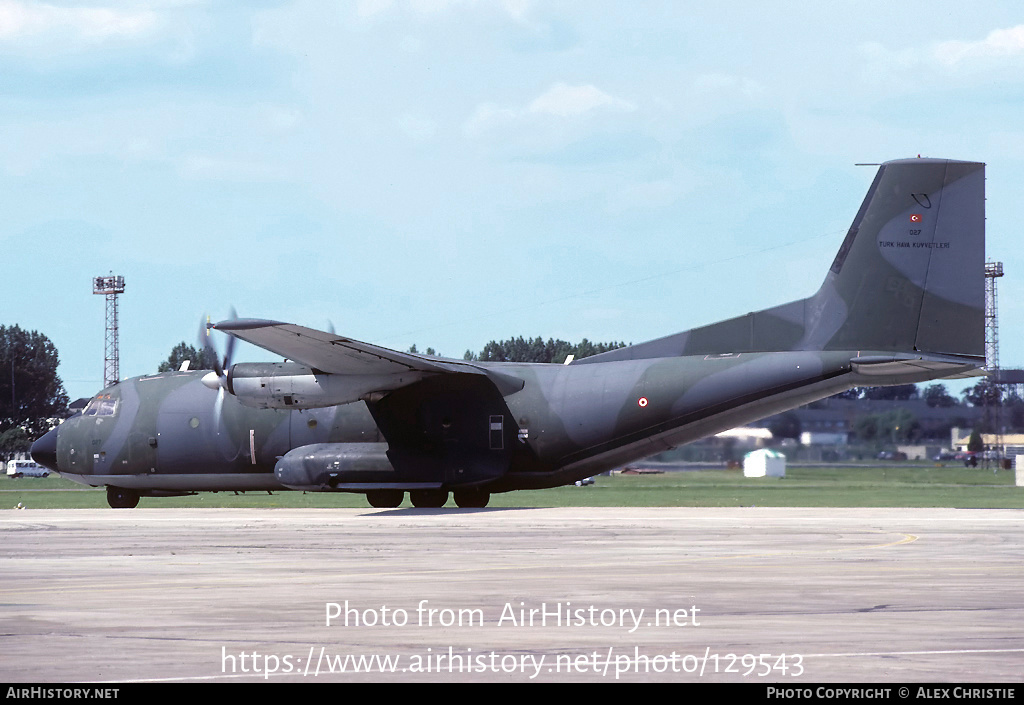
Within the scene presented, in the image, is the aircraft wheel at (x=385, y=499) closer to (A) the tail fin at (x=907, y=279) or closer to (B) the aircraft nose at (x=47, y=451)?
(B) the aircraft nose at (x=47, y=451)

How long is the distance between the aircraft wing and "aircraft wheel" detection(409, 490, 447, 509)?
376cm

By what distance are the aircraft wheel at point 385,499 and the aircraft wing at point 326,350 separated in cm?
472

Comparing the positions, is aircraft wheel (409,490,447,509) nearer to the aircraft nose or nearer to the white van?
the aircraft nose

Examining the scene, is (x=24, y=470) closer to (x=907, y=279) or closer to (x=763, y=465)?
(x=763, y=465)

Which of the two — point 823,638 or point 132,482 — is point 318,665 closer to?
point 823,638

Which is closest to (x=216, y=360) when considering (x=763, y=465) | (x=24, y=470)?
(x=763, y=465)

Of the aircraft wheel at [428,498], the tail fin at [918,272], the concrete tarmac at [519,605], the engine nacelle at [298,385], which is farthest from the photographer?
the aircraft wheel at [428,498]

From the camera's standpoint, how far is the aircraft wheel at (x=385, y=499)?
120 feet

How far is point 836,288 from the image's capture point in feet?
107

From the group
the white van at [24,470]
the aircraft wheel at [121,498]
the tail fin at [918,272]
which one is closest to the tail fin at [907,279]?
the tail fin at [918,272]

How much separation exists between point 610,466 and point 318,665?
2545 centimetres

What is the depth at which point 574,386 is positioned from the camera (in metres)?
33.9

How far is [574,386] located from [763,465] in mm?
34167

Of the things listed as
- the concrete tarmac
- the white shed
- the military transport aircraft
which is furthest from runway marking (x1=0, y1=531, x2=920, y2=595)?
the white shed
